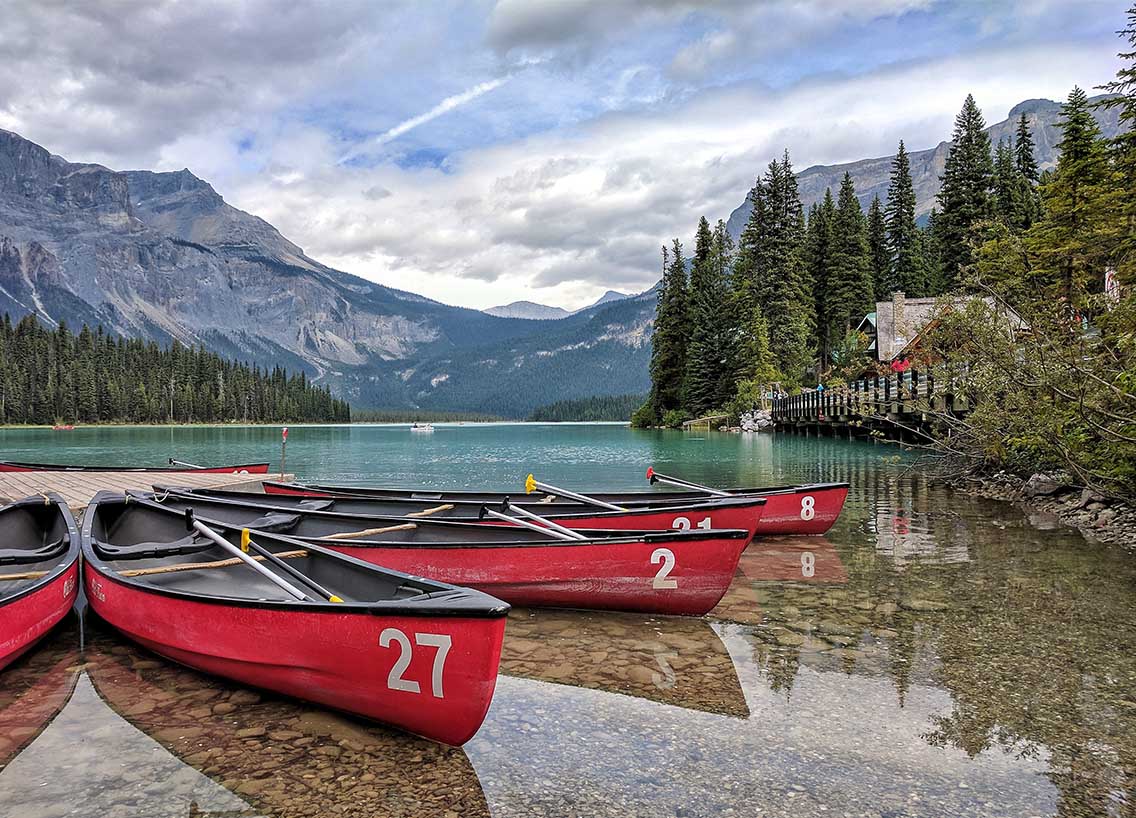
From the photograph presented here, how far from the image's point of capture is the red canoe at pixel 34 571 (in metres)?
6.58

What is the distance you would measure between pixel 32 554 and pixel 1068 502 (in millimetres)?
17406

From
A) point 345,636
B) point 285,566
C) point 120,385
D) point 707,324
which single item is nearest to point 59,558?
point 285,566

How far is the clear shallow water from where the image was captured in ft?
15.1

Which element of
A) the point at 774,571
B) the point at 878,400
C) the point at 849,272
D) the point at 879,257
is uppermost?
the point at 879,257

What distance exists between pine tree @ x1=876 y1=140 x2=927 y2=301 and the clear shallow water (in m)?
63.8

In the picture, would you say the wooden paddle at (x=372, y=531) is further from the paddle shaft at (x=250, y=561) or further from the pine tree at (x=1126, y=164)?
the pine tree at (x=1126, y=164)

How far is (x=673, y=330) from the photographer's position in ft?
242

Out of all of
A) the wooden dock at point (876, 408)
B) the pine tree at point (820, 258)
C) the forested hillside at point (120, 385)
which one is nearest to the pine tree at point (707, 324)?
the pine tree at point (820, 258)

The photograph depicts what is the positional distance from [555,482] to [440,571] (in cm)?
1803

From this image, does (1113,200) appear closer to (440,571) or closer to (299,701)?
(440,571)

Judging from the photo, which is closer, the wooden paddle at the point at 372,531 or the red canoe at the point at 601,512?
the wooden paddle at the point at 372,531

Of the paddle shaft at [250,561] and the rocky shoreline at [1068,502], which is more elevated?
the paddle shaft at [250,561]

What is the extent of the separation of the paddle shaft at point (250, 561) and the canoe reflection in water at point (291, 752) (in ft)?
2.71

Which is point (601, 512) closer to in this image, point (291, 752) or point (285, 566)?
point (285, 566)
